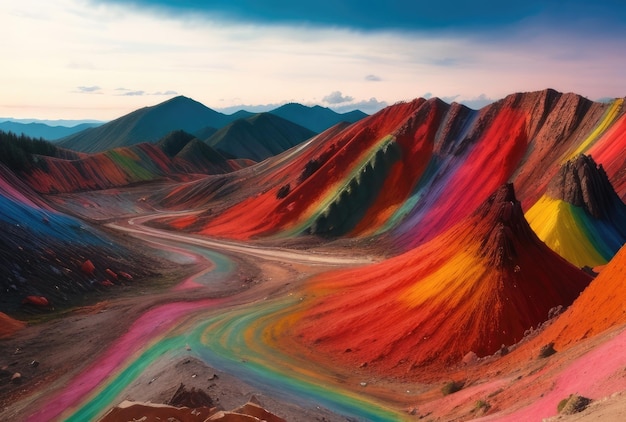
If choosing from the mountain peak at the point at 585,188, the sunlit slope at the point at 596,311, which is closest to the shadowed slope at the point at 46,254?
the sunlit slope at the point at 596,311

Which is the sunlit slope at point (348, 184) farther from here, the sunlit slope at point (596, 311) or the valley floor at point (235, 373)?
the sunlit slope at point (596, 311)

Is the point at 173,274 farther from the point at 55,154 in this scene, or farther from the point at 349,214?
the point at 55,154

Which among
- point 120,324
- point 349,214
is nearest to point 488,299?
point 120,324

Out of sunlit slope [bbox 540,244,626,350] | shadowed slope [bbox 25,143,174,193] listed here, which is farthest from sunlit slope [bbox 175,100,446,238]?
shadowed slope [bbox 25,143,174,193]

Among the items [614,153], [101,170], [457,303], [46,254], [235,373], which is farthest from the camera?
[101,170]

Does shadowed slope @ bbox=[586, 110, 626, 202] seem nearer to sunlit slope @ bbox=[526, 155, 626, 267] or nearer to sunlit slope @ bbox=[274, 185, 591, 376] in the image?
sunlit slope @ bbox=[526, 155, 626, 267]

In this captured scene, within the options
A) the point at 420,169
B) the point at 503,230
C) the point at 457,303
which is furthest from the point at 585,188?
the point at 420,169

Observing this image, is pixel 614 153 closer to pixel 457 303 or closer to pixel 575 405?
pixel 457 303
